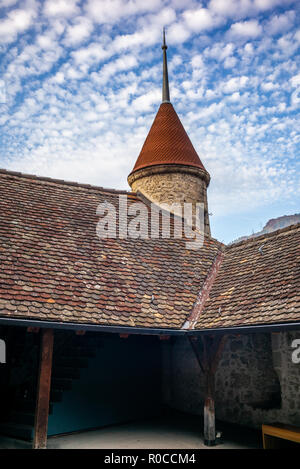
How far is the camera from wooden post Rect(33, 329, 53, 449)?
5973 millimetres

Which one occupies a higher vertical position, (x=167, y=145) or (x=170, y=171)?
(x=167, y=145)

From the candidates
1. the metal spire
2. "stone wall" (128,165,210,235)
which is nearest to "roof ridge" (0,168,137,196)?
"stone wall" (128,165,210,235)

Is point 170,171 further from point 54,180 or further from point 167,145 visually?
point 54,180

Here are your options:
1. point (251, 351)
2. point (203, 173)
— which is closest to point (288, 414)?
point (251, 351)

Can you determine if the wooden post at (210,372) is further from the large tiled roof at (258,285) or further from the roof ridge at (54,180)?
the roof ridge at (54,180)

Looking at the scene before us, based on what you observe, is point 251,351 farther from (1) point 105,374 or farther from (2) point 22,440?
(2) point 22,440

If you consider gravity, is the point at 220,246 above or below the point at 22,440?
above

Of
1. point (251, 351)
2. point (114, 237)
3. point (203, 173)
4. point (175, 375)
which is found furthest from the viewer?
point (203, 173)

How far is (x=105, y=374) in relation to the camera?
8.72m

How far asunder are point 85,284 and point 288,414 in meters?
4.60

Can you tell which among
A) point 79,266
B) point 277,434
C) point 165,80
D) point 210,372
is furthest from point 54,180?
point 165,80

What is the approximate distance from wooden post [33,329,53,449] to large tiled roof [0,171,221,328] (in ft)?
1.71

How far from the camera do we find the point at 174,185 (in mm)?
14797

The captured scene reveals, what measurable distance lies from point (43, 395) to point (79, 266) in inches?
103
